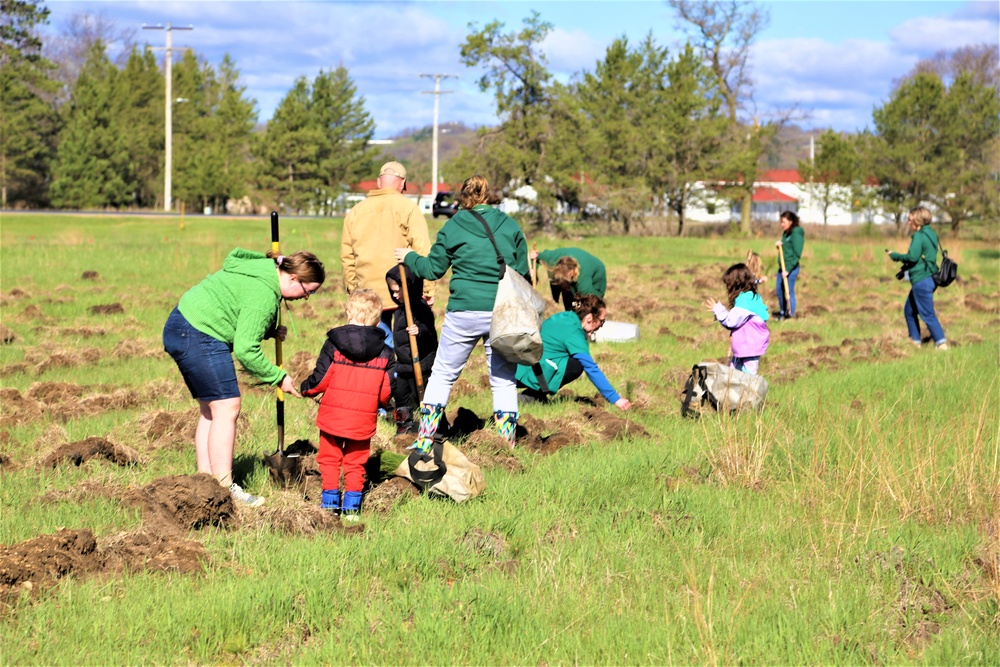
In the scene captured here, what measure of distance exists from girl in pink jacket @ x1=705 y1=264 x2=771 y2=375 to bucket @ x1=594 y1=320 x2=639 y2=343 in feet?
15.0

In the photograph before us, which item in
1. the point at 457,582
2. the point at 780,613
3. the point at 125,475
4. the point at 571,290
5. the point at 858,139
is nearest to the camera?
the point at 780,613

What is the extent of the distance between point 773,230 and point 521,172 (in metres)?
26.4

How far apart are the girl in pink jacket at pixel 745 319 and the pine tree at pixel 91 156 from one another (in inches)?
2187

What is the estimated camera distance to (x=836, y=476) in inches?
273

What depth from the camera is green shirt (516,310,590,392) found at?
895 cm

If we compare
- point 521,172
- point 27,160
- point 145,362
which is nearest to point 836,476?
point 145,362

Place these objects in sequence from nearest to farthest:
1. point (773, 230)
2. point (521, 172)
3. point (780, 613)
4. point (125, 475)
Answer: point (780, 613), point (125, 475), point (521, 172), point (773, 230)

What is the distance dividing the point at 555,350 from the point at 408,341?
1.37 metres

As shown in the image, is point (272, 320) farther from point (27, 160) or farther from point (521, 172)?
point (27, 160)

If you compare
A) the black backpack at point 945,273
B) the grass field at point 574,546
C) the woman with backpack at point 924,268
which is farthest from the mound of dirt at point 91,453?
the black backpack at point 945,273

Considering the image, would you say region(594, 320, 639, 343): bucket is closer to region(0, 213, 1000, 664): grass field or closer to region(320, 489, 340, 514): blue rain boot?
region(0, 213, 1000, 664): grass field

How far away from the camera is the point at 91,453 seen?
723 centimetres

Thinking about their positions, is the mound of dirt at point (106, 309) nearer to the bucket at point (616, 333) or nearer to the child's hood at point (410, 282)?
the bucket at point (616, 333)

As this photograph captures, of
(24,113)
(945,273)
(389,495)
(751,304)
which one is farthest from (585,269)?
(24,113)
